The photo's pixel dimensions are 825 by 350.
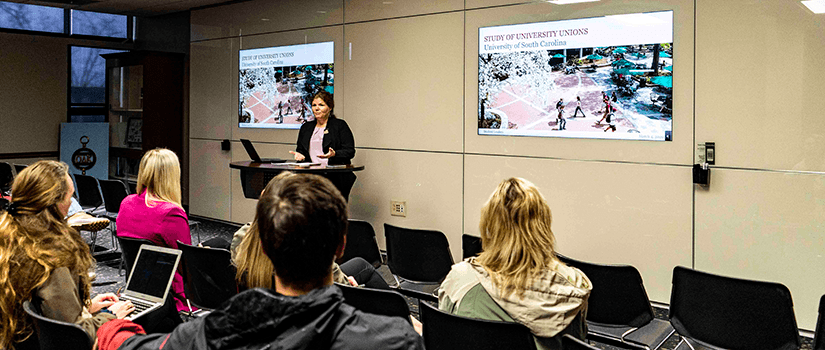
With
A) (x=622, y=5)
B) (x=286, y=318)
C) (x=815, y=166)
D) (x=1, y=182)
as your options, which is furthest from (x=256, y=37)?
(x=286, y=318)

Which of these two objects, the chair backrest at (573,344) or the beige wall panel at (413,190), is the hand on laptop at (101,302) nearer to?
the chair backrest at (573,344)

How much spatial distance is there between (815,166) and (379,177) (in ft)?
13.2

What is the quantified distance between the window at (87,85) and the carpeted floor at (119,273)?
9.63ft

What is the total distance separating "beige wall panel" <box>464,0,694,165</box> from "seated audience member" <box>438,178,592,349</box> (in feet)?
8.89

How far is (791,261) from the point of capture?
427 centimetres

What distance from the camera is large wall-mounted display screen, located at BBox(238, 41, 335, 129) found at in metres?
7.22

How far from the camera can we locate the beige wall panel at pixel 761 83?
162 inches

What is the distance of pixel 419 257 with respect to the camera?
392 cm

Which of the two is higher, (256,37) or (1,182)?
(256,37)

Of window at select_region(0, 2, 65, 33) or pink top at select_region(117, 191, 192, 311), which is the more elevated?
window at select_region(0, 2, 65, 33)

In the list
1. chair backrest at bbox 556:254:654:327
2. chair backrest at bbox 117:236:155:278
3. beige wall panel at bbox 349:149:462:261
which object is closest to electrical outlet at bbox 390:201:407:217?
beige wall panel at bbox 349:149:462:261

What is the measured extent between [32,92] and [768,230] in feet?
32.7

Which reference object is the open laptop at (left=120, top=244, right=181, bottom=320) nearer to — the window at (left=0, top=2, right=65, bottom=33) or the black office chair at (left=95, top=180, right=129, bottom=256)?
the black office chair at (left=95, top=180, right=129, bottom=256)

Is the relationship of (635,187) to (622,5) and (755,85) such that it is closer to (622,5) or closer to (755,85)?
(755,85)
